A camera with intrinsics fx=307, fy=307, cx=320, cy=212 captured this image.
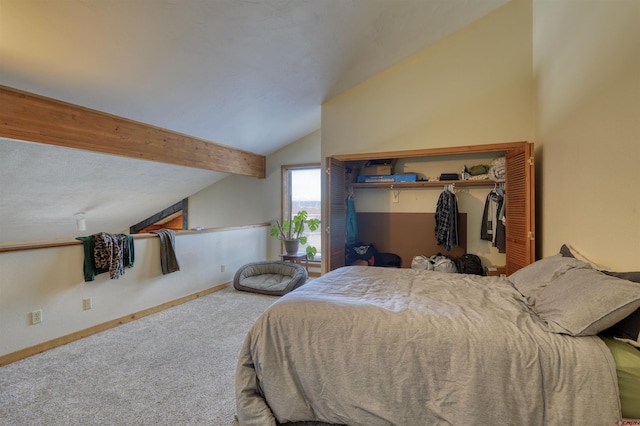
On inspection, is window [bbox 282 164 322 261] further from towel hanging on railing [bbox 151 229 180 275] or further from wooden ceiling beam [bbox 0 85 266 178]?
towel hanging on railing [bbox 151 229 180 275]

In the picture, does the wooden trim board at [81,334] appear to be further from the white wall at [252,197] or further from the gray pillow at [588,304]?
the gray pillow at [588,304]

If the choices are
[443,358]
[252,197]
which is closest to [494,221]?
[443,358]

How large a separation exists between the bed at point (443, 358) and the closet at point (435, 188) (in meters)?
1.29

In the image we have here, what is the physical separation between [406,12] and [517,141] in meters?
1.87

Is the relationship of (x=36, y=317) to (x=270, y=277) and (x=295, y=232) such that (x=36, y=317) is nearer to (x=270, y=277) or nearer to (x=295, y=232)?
(x=270, y=277)

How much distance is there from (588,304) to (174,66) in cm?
335

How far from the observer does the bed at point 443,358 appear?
134 centimetres

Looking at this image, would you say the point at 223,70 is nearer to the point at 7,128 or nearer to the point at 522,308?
the point at 7,128

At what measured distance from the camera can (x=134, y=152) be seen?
344 cm

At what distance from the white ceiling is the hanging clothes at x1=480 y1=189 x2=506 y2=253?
208 cm

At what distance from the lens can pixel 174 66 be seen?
2744 mm

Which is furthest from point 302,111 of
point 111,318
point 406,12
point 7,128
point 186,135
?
point 111,318

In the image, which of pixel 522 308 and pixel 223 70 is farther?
pixel 223 70

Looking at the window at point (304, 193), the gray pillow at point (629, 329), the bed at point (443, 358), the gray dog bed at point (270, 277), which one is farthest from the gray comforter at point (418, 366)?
the window at point (304, 193)
